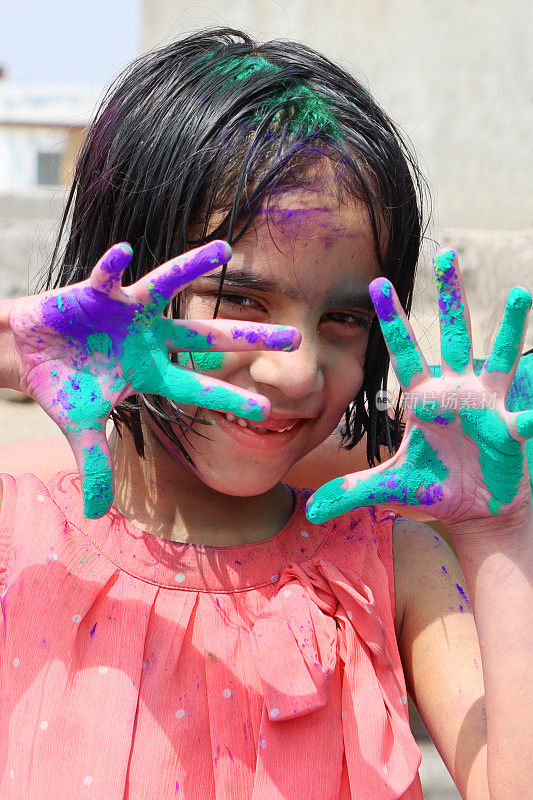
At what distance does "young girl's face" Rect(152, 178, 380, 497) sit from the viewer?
120 cm

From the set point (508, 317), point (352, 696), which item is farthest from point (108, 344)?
point (352, 696)

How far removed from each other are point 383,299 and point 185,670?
2.05 ft

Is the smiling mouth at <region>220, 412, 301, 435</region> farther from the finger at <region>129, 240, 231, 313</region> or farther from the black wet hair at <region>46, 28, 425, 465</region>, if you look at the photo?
the finger at <region>129, 240, 231, 313</region>

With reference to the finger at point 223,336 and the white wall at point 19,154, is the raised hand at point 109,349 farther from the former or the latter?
the white wall at point 19,154

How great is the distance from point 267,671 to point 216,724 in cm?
10

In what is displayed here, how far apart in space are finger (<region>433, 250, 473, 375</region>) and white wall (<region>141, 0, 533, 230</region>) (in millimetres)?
Result: 3958

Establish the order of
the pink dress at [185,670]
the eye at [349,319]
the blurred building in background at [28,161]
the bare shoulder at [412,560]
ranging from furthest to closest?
1. the blurred building in background at [28,161]
2. the bare shoulder at [412,560]
3. the eye at [349,319]
4. the pink dress at [185,670]

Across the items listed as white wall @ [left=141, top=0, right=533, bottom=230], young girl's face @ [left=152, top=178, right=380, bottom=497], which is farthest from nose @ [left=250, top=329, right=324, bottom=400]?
white wall @ [left=141, top=0, right=533, bottom=230]

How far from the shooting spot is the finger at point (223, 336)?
103 cm

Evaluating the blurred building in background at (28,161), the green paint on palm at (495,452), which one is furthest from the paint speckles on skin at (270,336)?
the blurred building in background at (28,161)

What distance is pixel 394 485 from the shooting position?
1.14 meters

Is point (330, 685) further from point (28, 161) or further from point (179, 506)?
point (28, 161)

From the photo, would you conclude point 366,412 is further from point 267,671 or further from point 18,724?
point 18,724

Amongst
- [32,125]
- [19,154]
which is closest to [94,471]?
[32,125]
